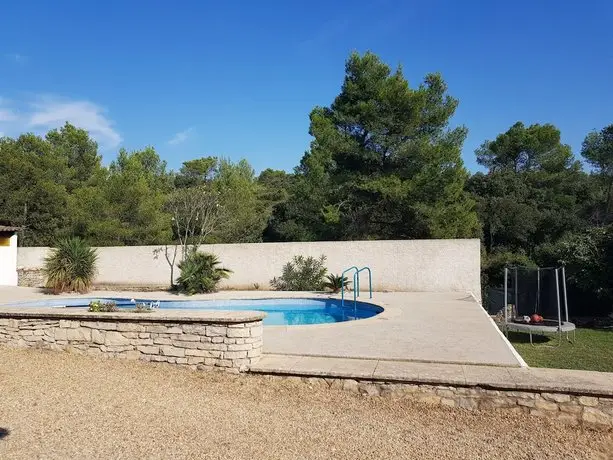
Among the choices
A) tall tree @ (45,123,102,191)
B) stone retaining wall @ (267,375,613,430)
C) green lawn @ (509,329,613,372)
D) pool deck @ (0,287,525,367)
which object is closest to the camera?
stone retaining wall @ (267,375,613,430)

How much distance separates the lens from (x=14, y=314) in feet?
21.9

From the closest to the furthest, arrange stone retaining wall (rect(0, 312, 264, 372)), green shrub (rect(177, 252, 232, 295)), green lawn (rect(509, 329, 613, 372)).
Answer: stone retaining wall (rect(0, 312, 264, 372)), green lawn (rect(509, 329, 613, 372)), green shrub (rect(177, 252, 232, 295))

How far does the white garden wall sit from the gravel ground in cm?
1038

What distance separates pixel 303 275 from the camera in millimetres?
15602

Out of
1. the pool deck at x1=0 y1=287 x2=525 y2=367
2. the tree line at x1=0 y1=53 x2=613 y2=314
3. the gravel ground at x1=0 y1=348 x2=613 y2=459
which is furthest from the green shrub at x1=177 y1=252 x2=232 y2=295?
the gravel ground at x1=0 y1=348 x2=613 y2=459

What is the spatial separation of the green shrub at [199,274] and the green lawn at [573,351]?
356 inches

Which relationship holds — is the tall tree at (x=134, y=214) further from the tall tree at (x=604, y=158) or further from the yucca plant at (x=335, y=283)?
the tall tree at (x=604, y=158)

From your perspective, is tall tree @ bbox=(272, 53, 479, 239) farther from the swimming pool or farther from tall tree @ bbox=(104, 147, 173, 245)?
tall tree @ bbox=(104, 147, 173, 245)

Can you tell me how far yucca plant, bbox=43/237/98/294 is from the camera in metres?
15.8

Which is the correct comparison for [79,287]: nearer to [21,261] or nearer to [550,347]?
[21,261]

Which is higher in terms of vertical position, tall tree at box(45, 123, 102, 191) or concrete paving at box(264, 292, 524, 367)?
tall tree at box(45, 123, 102, 191)

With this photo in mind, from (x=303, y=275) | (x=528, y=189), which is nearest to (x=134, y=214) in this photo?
(x=303, y=275)

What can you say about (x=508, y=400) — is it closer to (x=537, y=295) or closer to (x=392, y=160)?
(x=537, y=295)

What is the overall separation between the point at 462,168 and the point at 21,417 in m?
18.5
